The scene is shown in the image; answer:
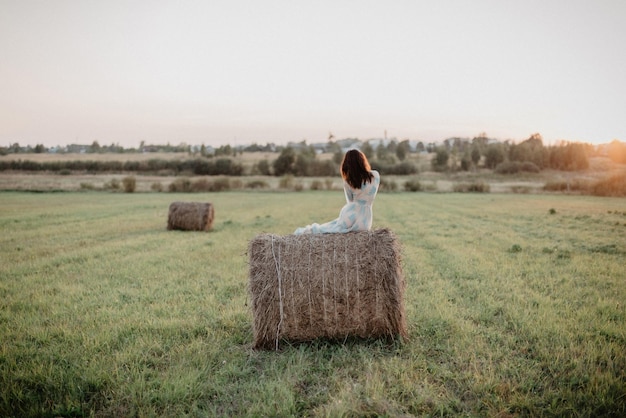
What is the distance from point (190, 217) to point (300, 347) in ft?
42.7

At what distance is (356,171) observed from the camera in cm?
586

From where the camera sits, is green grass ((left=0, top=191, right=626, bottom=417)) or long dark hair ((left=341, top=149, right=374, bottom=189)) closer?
Result: green grass ((left=0, top=191, right=626, bottom=417))

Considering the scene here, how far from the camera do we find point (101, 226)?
17844 mm

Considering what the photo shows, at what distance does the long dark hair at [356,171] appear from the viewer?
585cm

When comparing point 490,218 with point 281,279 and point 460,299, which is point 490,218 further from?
point 281,279

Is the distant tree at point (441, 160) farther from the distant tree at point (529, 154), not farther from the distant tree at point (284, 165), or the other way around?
the distant tree at point (284, 165)

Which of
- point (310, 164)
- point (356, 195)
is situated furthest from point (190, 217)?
point (310, 164)

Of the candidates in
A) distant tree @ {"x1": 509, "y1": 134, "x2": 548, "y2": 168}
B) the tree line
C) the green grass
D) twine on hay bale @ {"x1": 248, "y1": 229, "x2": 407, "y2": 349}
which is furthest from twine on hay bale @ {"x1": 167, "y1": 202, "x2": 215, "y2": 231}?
distant tree @ {"x1": 509, "y1": 134, "x2": 548, "y2": 168}

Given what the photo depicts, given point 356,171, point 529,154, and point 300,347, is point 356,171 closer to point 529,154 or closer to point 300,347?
point 300,347

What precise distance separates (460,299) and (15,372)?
22.5ft

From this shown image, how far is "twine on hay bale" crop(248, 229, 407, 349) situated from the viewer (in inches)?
→ 207

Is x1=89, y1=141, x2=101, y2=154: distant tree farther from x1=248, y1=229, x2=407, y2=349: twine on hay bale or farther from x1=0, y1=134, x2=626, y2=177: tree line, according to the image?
x1=248, y1=229, x2=407, y2=349: twine on hay bale

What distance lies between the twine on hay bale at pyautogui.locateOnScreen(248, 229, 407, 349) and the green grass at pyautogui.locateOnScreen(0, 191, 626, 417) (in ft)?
0.81

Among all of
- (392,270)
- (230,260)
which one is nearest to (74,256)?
(230,260)
